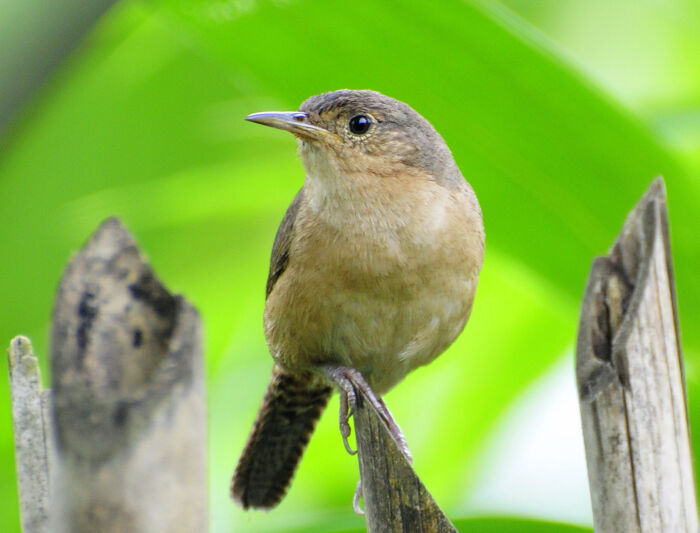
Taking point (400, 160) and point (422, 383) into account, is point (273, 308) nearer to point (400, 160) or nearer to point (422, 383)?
point (400, 160)

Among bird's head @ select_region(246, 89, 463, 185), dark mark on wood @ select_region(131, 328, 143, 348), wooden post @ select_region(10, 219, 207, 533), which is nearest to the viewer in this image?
wooden post @ select_region(10, 219, 207, 533)

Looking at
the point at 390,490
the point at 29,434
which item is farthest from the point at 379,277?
the point at 29,434

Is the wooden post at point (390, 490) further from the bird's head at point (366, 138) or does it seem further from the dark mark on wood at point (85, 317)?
the bird's head at point (366, 138)

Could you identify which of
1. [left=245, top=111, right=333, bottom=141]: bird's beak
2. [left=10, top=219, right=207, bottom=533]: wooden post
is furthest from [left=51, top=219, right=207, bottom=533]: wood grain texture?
[left=245, top=111, right=333, bottom=141]: bird's beak

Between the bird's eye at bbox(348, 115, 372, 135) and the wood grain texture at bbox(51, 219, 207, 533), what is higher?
the bird's eye at bbox(348, 115, 372, 135)

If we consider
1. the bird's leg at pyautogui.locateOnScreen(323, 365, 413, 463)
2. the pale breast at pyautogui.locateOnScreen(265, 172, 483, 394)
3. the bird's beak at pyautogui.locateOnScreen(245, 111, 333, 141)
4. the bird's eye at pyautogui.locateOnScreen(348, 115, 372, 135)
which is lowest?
the bird's leg at pyautogui.locateOnScreen(323, 365, 413, 463)

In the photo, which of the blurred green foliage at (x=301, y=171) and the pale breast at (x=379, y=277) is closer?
the pale breast at (x=379, y=277)

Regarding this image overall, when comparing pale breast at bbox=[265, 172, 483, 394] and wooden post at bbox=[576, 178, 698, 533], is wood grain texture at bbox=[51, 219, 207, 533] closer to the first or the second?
Answer: wooden post at bbox=[576, 178, 698, 533]

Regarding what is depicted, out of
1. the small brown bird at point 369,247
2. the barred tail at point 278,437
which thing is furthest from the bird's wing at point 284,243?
the barred tail at point 278,437
